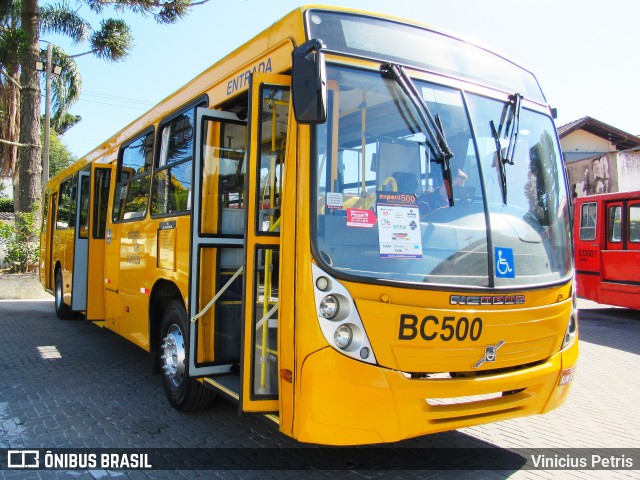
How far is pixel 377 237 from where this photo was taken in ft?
11.2

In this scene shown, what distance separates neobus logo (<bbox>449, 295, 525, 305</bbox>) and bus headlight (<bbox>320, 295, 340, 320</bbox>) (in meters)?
0.74

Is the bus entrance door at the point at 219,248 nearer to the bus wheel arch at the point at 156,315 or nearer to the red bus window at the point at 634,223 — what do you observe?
the bus wheel arch at the point at 156,315

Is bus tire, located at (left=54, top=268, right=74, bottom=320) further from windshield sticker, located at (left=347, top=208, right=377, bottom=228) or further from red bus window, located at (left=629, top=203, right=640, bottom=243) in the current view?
red bus window, located at (left=629, top=203, right=640, bottom=243)

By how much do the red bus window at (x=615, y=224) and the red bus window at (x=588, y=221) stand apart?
0.35 m

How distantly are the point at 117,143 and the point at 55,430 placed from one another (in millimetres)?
3905

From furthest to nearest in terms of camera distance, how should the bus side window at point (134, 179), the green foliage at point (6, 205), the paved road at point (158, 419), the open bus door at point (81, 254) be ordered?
the green foliage at point (6, 205) < the open bus door at point (81, 254) < the bus side window at point (134, 179) < the paved road at point (158, 419)

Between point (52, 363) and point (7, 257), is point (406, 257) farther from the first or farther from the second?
point (7, 257)

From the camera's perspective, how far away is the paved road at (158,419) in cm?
423

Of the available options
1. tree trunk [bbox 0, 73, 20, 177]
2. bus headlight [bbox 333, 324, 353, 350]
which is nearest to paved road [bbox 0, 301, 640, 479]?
bus headlight [bbox 333, 324, 353, 350]

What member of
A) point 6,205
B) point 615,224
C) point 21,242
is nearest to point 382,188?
point 615,224

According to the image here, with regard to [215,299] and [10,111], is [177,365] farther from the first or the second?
A: [10,111]

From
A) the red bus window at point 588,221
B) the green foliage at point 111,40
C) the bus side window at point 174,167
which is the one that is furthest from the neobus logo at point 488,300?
the green foliage at point 111,40

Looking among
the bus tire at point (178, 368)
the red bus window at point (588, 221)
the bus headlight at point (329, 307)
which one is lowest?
the bus tire at point (178, 368)

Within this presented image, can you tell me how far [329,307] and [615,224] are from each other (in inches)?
407
